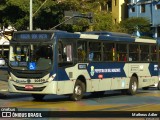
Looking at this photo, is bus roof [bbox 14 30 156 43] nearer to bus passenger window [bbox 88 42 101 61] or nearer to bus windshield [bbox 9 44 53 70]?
bus passenger window [bbox 88 42 101 61]

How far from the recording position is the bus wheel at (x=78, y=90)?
19.4 meters

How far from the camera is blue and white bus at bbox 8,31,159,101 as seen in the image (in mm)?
18484

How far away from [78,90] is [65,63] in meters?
1.34

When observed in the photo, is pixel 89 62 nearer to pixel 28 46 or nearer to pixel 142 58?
pixel 28 46

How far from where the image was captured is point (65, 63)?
18.9m

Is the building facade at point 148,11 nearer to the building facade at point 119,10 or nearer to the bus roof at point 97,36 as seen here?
the building facade at point 119,10

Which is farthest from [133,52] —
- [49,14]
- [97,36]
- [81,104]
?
[49,14]

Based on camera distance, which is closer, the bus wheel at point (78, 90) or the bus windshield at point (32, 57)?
the bus windshield at point (32, 57)

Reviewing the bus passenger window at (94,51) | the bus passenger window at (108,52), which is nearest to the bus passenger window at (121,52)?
the bus passenger window at (108,52)

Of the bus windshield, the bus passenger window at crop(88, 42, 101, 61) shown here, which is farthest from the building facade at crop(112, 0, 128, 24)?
the bus windshield

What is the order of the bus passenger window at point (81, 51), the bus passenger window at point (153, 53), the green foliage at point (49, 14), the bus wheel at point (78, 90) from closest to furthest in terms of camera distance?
the bus wheel at point (78, 90), the bus passenger window at point (81, 51), the bus passenger window at point (153, 53), the green foliage at point (49, 14)

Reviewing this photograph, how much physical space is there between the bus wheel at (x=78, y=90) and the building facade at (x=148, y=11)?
43032 mm

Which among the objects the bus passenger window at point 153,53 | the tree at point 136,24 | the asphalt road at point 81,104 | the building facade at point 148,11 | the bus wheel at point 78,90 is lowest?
the asphalt road at point 81,104

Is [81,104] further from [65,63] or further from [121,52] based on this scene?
[121,52]
